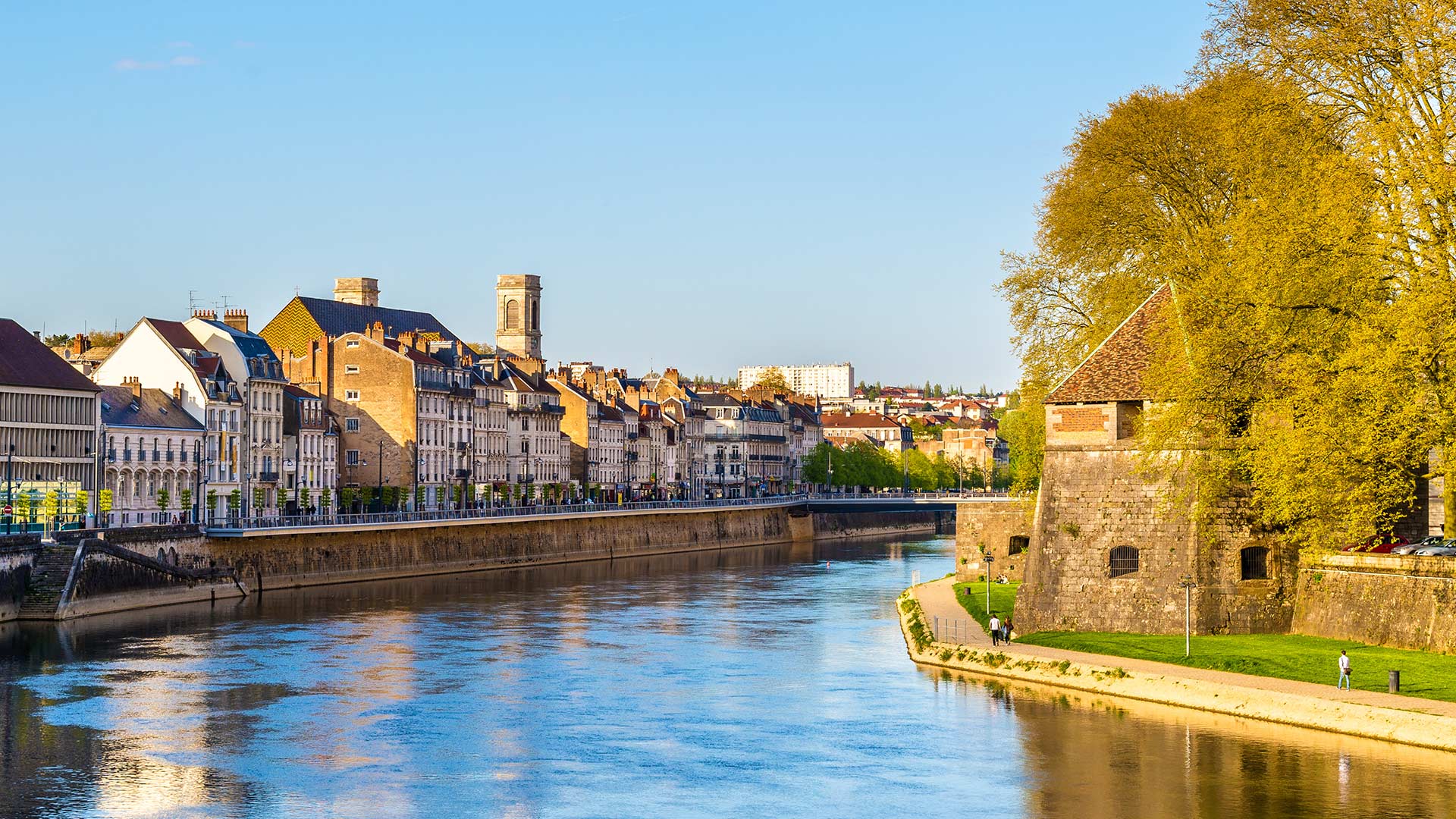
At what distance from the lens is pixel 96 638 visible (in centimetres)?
5569

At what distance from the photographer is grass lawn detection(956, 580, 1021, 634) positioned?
54925 mm

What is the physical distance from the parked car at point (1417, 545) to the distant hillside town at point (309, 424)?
44.3m

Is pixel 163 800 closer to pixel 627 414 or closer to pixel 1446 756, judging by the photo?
pixel 1446 756

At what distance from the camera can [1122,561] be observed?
47156 mm

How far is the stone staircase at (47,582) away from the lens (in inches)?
2376

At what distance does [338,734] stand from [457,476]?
73.9m

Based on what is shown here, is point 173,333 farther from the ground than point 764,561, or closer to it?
farther from the ground

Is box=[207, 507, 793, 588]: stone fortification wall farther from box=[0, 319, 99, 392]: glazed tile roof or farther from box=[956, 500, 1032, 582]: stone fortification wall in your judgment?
box=[956, 500, 1032, 582]: stone fortification wall

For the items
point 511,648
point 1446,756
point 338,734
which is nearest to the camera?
point 1446,756

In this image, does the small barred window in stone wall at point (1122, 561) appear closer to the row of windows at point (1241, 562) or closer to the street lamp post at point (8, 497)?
the row of windows at point (1241, 562)

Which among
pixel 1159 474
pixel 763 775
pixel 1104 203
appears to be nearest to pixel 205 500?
pixel 1104 203

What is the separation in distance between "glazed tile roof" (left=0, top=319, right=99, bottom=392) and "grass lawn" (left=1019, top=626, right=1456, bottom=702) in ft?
147

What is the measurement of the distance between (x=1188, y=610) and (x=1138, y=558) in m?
3.62

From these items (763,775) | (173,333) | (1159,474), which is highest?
(173,333)
